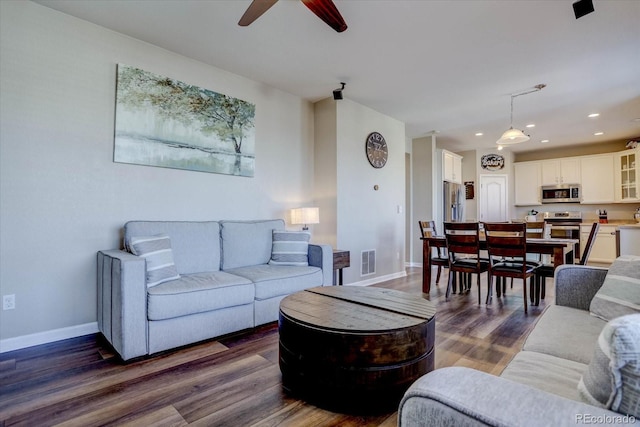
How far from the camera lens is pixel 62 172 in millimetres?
2609

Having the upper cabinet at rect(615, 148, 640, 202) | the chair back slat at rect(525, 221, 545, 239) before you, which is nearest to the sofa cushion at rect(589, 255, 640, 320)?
the chair back slat at rect(525, 221, 545, 239)

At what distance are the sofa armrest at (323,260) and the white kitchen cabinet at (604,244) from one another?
607 centimetres

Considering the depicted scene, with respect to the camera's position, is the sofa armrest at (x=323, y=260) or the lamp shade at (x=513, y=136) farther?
the lamp shade at (x=513, y=136)

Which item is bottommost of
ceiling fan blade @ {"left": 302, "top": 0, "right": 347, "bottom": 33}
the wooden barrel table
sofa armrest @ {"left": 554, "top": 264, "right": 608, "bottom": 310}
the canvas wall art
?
the wooden barrel table

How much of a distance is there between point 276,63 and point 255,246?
6.48 ft

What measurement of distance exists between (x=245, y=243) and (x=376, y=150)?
260 cm

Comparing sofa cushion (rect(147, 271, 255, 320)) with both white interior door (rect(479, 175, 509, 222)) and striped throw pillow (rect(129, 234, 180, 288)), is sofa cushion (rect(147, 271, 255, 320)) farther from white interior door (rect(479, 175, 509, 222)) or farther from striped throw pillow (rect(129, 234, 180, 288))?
white interior door (rect(479, 175, 509, 222))

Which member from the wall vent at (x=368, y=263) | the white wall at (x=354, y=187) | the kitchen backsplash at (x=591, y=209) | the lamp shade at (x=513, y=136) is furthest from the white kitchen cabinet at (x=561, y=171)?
the wall vent at (x=368, y=263)

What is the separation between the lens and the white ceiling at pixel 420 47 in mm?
2545

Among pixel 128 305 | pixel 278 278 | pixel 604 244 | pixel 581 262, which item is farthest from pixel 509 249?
pixel 604 244

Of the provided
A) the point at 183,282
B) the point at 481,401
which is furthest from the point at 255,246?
the point at 481,401

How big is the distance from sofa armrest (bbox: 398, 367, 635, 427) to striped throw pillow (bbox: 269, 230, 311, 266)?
107 inches

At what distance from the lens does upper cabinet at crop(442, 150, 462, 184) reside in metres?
6.64

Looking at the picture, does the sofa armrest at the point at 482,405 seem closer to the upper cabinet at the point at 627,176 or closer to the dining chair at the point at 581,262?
the dining chair at the point at 581,262
